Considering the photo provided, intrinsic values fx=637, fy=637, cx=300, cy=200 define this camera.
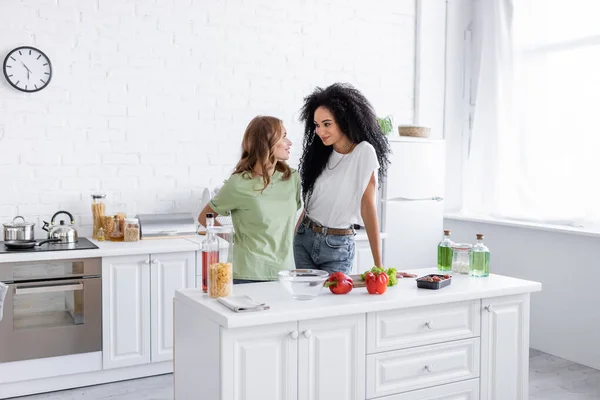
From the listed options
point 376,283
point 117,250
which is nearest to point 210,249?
point 376,283

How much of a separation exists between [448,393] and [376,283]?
1.96 feet

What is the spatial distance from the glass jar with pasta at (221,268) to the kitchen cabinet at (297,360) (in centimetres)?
26

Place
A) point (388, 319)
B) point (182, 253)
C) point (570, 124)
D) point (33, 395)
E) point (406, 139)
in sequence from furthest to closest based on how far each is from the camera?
point (406, 139) → point (570, 124) → point (182, 253) → point (33, 395) → point (388, 319)

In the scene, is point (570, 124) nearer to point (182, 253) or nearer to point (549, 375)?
point (549, 375)

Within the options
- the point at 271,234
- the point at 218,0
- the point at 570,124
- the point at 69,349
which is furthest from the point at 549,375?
the point at 218,0

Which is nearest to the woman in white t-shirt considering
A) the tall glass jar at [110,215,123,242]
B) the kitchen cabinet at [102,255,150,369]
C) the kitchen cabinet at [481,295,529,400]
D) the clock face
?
the kitchen cabinet at [481,295,529,400]

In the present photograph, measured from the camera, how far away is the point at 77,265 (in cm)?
379

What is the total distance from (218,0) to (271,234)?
264cm

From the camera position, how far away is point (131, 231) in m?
4.17

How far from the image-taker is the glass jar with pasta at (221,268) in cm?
241

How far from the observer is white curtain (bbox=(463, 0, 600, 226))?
4.64m

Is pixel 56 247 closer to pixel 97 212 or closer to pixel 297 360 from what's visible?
pixel 97 212

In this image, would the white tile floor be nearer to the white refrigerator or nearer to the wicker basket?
the white refrigerator

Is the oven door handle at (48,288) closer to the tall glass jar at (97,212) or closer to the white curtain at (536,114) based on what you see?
the tall glass jar at (97,212)
